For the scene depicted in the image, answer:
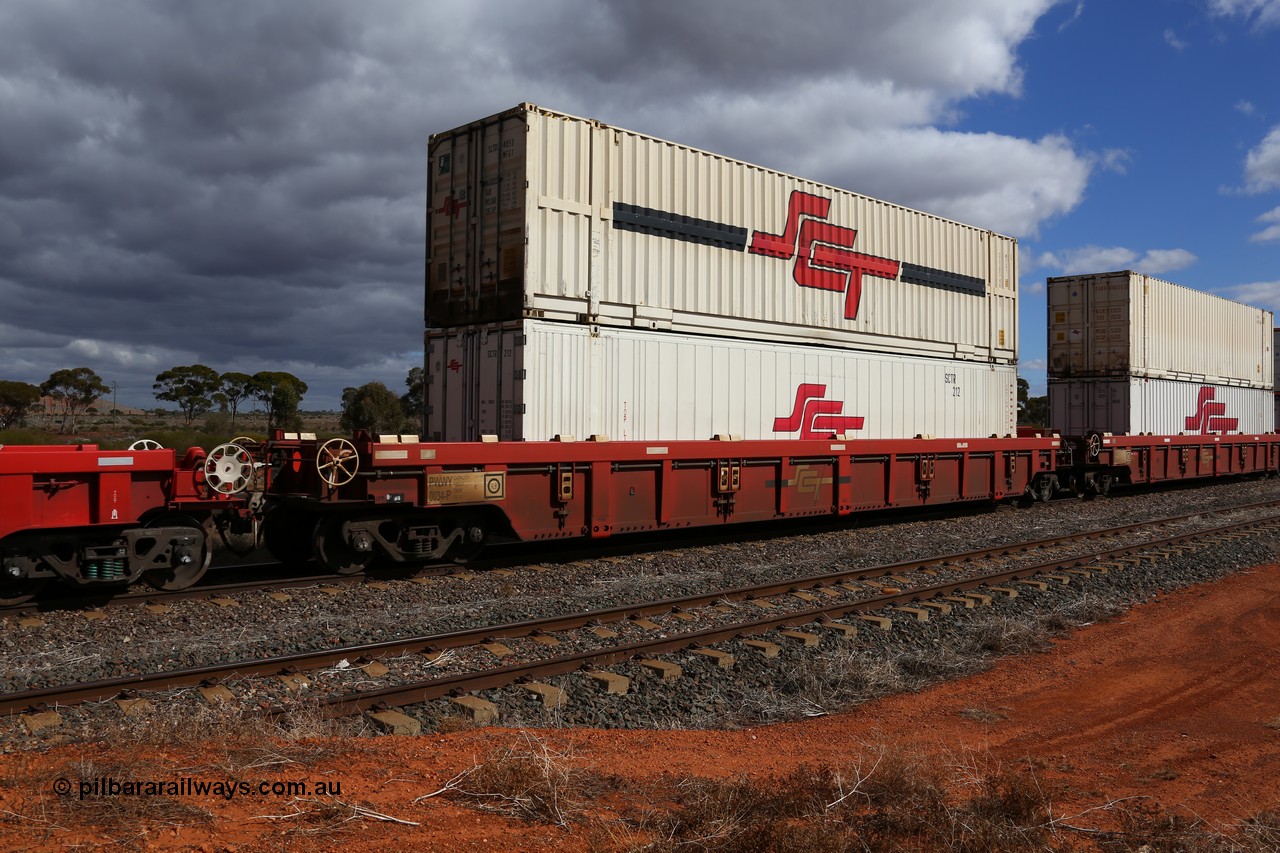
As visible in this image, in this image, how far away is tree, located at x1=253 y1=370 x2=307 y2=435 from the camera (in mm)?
40656

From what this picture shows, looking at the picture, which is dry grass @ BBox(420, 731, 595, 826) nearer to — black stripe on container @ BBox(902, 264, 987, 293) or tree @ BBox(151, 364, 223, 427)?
black stripe on container @ BBox(902, 264, 987, 293)

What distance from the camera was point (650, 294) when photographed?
11336mm

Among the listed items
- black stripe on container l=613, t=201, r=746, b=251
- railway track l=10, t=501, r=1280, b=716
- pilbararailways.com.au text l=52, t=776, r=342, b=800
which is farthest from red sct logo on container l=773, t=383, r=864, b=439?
pilbararailways.com.au text l=52, t=776, r=342, b=800

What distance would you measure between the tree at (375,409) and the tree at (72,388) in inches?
802

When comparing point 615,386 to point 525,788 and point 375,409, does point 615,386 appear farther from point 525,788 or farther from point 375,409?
point 375,409

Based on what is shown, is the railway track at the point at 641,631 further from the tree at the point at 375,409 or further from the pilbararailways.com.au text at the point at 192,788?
the tree at the point at 375,409

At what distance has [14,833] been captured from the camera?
11.0 ft

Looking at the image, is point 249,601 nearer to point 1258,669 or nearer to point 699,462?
point 699,462

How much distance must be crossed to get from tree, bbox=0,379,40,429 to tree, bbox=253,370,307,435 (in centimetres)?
985

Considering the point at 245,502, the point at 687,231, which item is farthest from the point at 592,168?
the point at 245,502

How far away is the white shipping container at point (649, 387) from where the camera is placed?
1035 cm

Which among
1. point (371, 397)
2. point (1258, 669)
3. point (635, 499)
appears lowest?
point (1258, 669)

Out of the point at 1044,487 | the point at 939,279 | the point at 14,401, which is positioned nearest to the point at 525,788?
the point at 939,279

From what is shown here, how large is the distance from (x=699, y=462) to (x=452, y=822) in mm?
8130
